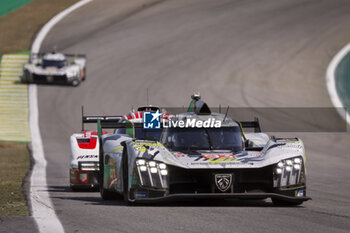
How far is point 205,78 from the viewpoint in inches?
1526

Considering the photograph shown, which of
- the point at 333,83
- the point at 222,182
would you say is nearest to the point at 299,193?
the point at 222,182

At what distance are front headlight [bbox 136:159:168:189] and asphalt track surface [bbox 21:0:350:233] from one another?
297 mm

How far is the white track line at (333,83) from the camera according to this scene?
29700 millimetres

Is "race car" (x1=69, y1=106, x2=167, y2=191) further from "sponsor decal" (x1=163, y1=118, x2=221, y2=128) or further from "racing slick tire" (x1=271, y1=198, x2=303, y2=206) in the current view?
"racing slick tire" (x1=271, y1=198, x2=303, y2=206)

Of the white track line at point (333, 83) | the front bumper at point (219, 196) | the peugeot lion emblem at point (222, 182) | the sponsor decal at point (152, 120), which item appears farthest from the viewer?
the white track line at point (333, 83)

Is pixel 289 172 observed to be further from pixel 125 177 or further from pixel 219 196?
pixel 125 177

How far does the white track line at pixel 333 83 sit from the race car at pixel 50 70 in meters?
11.0

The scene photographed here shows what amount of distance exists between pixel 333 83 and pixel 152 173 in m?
25.3

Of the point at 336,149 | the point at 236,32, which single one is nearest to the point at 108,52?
the point at 236,32

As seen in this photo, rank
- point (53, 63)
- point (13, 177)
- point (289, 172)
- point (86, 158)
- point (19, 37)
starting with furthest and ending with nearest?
point (19, 37) → point (53, 63) → point (13, 177) → point (86, 158) → point (289, 172)

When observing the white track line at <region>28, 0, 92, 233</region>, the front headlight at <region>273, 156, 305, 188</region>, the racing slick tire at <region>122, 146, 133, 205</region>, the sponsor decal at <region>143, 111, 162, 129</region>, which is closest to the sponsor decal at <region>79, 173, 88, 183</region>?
the white track line at <region>28, 0, 92, 233</region>

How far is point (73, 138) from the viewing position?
15.1 metres

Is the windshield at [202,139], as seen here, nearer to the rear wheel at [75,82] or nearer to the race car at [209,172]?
the race car at [209,172]

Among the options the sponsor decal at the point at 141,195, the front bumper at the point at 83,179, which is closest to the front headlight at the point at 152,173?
the sponsor decal at the point at 141,195
